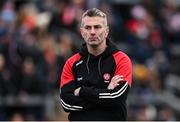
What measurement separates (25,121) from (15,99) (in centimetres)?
110

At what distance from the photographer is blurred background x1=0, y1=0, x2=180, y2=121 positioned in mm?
15695

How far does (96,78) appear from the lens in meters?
8.45

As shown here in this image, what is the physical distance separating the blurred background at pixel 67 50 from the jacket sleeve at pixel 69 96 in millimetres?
6227

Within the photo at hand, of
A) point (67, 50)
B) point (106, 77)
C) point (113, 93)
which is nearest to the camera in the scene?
point (113, 93)

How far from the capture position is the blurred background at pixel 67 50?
1570 centimetres

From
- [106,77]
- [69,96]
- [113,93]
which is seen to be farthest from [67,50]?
[113,93]

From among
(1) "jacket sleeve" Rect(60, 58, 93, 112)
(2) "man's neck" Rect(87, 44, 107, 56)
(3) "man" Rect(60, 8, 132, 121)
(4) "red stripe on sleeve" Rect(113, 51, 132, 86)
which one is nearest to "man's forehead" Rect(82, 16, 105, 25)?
(3) "man" Rect(60, 8, 132, 121)

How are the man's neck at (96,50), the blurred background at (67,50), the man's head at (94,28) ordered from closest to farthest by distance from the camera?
the man's head at (94,28), the man's neck at (96,50), the blurred background at (67,50)

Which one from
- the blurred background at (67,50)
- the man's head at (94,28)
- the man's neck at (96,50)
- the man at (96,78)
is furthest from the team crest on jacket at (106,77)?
the blurred background at (67,50)

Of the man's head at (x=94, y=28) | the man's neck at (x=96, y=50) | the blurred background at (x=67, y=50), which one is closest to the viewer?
the man's head at (x=94, y=28)

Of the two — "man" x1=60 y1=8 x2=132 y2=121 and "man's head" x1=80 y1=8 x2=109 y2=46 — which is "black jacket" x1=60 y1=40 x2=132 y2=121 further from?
"man's head" x1=80 y1=8 x2=109 y2=46

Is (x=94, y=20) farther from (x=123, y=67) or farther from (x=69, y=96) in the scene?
(x=69, y=96)

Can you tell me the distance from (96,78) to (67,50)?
9.06m

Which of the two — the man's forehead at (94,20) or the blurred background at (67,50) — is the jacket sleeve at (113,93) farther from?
the blurred background at (67,50)
